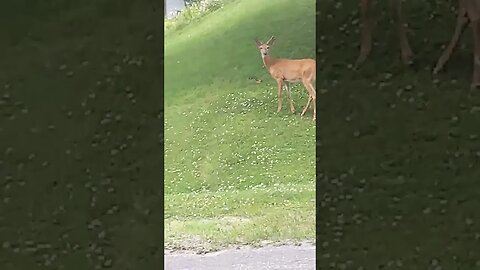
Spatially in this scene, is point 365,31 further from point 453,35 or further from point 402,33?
point 453,35

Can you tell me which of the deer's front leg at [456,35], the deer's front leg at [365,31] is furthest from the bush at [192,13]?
the deer's front leg at [456,35]

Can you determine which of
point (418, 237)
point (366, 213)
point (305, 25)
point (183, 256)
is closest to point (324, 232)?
point (366, 213)

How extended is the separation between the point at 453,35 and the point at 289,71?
0.41 m

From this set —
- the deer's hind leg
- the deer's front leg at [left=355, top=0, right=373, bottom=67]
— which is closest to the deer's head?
the deer's hind leg

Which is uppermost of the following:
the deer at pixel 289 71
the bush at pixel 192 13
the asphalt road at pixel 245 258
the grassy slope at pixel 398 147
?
the bush at pixel 192 13

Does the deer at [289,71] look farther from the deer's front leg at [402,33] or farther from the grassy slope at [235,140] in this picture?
the deer's front leg at [402,33]

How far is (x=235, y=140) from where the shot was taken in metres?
1.58

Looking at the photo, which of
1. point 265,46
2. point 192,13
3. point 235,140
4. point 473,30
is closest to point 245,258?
point 235,140
